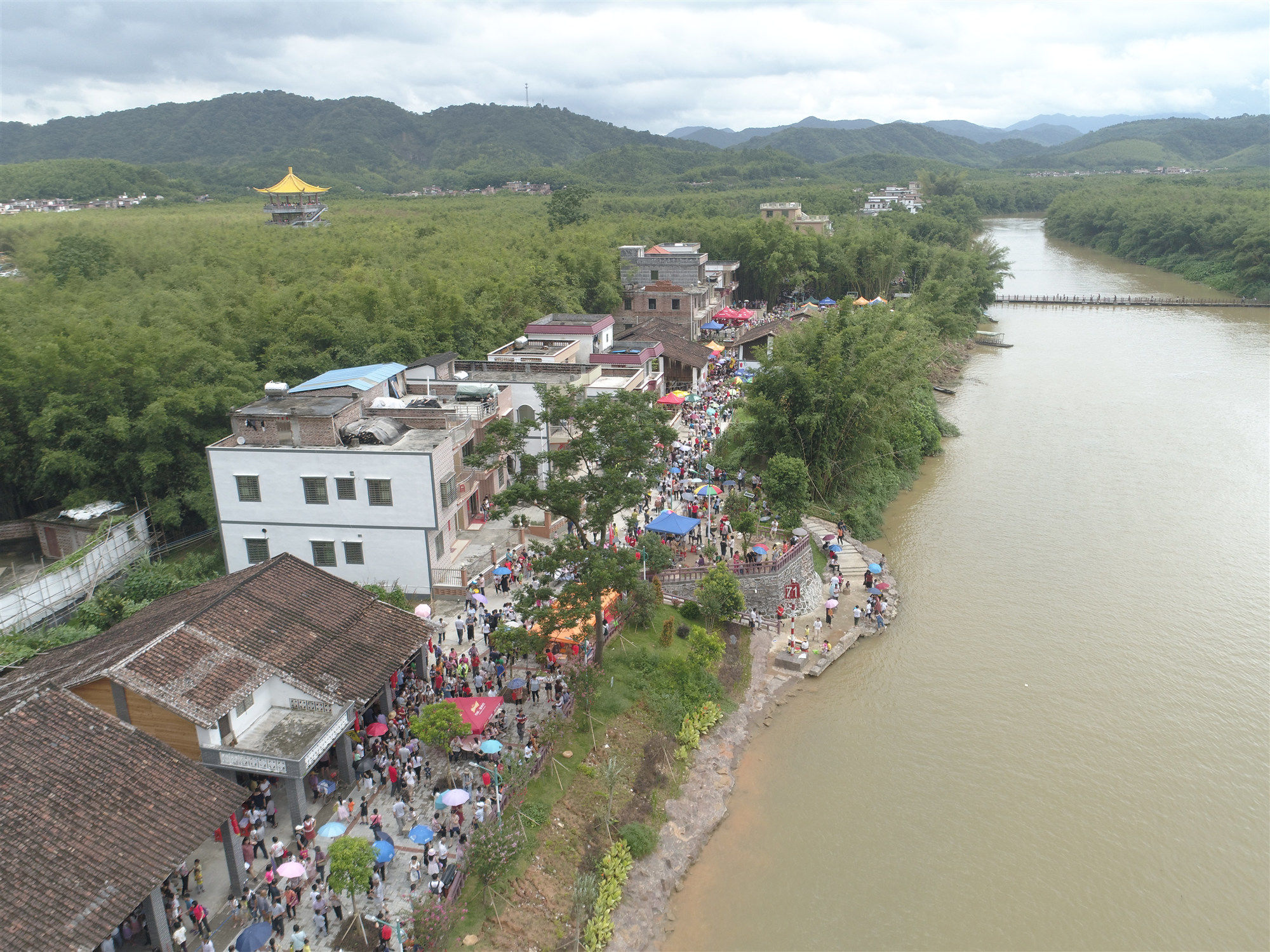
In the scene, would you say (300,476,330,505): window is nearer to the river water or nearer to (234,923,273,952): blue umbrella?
(234,923,273,952): blue umbrella

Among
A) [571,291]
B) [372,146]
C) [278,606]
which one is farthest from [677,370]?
[372,146]

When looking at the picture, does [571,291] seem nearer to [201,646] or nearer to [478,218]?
[478,218]

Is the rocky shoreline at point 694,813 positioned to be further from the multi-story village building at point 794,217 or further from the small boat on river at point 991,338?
the multi-story village building at point 794,217

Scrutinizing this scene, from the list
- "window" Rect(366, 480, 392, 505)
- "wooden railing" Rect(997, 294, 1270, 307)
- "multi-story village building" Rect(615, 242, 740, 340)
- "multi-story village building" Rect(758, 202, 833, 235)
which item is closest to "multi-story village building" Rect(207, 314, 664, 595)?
"window" Rect(366, 480, 392, 505)

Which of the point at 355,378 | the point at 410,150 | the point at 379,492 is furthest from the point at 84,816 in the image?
the point at 410,150

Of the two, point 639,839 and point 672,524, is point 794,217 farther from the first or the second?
point 639,839

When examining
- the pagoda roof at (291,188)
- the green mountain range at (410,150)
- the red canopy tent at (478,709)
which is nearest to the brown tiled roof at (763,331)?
the red canopy tent at (478,709)
